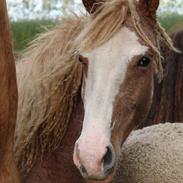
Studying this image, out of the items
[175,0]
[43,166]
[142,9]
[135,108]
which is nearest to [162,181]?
[135,108]

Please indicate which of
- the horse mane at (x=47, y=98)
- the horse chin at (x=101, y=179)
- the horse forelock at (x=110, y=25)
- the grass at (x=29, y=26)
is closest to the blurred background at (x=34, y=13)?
the grass at (x=29, y=26)

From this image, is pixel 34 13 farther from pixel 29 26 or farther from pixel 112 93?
pixel 112 93

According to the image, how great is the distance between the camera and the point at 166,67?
4000mm

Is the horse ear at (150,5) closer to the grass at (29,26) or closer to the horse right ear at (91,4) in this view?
the horse right ear at (91,4)

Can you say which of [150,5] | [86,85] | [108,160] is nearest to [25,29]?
[150,5]

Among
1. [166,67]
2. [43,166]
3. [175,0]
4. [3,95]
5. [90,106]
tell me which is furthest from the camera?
[175,0]

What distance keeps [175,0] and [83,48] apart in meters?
6.12

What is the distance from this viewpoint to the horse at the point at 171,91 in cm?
399

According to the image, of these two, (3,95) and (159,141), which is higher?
(3,95)

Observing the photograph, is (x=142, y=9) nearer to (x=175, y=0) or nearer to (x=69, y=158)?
(x=69, y=158)

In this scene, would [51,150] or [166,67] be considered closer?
[51,150]

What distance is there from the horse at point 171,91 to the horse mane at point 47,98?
40.6 inches

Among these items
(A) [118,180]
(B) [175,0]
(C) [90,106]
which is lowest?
(B) [175,0]

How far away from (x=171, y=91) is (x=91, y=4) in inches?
44.1
